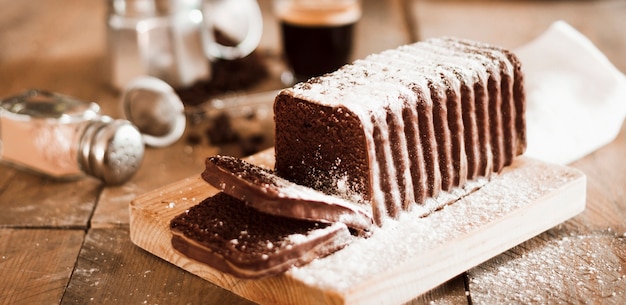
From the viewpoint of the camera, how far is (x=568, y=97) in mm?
2721

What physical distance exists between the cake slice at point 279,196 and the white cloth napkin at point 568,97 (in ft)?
2.68

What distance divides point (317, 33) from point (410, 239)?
1.49 metres

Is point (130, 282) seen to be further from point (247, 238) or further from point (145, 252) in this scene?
point (247, 238)

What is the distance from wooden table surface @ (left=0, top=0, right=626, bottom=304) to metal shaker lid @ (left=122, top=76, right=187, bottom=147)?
0.05 metres

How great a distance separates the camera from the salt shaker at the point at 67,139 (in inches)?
98.8

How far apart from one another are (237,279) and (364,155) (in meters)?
0.39

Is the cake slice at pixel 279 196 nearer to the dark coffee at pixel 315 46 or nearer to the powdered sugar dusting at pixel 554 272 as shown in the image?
the powdered sugar dusting at pixel 554 272

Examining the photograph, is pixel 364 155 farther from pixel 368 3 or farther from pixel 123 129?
pixel 368 3

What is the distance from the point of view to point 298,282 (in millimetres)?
1789

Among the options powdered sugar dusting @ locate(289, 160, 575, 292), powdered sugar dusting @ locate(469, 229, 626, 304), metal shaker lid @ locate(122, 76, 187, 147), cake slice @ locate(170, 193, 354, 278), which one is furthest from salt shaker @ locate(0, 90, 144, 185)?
powdered sugar dusting @ locate(469, 229, 626, 304)

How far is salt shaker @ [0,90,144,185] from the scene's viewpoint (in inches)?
98.8

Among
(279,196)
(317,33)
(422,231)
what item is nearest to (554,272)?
(422,231)

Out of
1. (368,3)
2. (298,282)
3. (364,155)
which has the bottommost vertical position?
(368,3)

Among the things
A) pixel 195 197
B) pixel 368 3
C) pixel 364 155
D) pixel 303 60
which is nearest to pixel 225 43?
pixel 303 60
